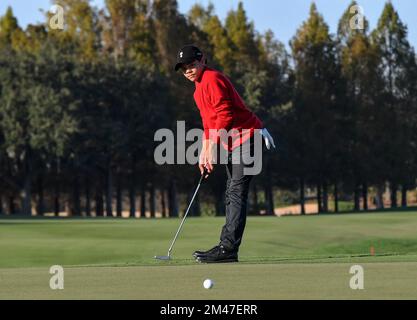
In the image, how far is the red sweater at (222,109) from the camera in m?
14.7

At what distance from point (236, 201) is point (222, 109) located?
1345mm

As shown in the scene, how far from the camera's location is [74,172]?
8269 cm

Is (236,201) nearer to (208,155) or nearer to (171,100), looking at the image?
(208,155)

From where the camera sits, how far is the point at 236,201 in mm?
15156

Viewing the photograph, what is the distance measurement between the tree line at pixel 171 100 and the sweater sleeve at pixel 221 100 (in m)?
62.7

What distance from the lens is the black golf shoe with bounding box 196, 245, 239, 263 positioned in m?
15.1

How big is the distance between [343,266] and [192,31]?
7687 cm

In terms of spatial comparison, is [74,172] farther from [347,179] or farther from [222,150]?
[222,150]

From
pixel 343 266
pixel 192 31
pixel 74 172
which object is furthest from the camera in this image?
pixel 192 31

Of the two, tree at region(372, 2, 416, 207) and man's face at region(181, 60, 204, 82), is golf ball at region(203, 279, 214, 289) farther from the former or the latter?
tree at region(372, 2, 416, 207)
